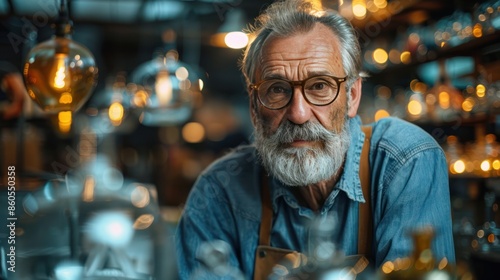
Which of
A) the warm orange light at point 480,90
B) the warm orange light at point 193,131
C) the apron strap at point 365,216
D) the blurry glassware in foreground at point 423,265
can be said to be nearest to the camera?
the blurry glassware in foreground at point 423,265

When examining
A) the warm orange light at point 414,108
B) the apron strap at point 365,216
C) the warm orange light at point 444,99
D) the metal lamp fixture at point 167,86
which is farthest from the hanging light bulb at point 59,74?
the warm orange light at point 414,108

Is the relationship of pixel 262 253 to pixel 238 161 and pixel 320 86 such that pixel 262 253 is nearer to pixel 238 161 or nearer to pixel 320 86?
pixel 238 161

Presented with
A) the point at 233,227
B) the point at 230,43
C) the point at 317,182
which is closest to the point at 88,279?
the point at 233,227

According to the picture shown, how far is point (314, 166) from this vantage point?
1750mm

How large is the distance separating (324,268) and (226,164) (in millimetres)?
1065

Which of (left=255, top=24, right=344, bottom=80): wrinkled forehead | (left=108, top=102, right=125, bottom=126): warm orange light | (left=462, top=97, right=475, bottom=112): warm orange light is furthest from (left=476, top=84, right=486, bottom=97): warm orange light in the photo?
(left=108, top=102, right=125, bottom=126): warm orange light

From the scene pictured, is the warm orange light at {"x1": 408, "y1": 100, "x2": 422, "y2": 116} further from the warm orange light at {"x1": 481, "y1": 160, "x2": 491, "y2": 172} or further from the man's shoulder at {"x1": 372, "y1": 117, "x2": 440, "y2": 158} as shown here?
the man's shoulder at {"x1": 372, "y1": 117, "x2": 440, "y2": 158}

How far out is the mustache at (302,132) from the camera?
1.71 meters

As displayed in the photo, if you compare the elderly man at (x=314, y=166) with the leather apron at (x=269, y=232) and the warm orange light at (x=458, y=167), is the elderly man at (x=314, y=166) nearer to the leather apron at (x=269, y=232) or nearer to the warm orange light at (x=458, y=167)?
the leather apron at (x=269, y=232)

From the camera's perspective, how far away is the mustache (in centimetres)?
171

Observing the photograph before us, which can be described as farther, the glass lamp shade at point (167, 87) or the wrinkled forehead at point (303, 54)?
the glass lamp shade at point (167, 87)

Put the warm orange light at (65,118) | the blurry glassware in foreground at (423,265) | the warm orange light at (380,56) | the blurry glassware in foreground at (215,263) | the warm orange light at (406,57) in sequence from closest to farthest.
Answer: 1. the blurry glassware in foreground at (423,265)
2. the blurry glassware in foreground at (215,263)
3. the warm orange light at (65,118)
4. the warm orange light at (406,57)
5. the warm orange light at (380,56)

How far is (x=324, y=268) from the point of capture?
1.09 metres

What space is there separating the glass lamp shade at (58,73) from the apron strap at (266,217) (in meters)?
0.64
